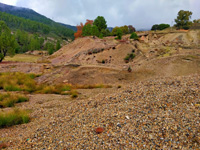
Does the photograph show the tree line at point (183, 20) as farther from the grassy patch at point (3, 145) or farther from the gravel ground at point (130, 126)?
the grassy patch at point (3, 145)

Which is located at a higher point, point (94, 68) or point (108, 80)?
point (94, 68)

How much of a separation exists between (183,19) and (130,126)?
57861 millimetres

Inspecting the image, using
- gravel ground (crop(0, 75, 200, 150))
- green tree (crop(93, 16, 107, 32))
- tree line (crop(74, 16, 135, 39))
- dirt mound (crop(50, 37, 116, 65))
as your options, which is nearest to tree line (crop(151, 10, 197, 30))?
tree line (crop(74, 16, 135, 39))

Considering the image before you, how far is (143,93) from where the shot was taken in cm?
646

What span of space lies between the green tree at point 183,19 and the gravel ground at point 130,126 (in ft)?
176

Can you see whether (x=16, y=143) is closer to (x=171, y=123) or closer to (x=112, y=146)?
(x=112, y=146)

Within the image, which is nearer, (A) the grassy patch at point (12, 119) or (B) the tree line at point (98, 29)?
(A) the grassy patch at point (12, 119)

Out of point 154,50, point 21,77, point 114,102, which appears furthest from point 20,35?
point 114,102

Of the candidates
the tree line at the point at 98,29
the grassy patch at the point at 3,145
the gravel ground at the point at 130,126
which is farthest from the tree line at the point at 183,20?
the grassy patch at the point at 3,145

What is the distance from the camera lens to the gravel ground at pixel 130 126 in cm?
366

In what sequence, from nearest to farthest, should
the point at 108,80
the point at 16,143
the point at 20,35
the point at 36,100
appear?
the point at 16,143, the point at 36,100, the point at 108,80, the point at 20,35

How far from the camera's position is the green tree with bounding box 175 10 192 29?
48.6 m

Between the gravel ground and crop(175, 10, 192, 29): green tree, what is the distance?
5357 cm

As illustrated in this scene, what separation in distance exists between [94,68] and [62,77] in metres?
4.08
